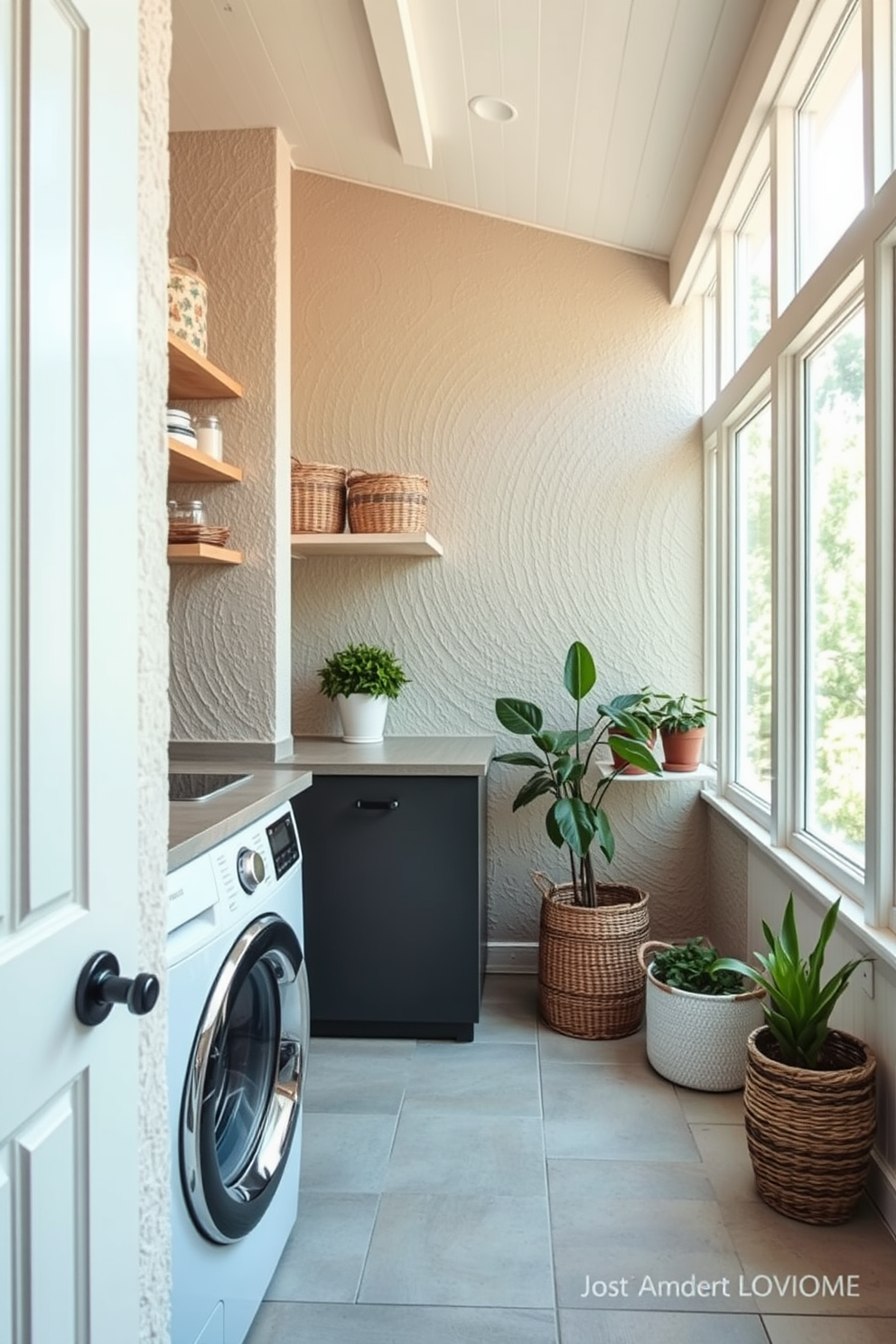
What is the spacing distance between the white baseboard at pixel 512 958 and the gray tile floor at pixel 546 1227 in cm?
77

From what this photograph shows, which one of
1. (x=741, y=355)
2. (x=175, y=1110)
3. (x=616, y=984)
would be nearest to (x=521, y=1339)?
(x=175, y=1110)

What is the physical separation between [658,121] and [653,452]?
1.09 metres

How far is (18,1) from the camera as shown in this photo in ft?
2.31

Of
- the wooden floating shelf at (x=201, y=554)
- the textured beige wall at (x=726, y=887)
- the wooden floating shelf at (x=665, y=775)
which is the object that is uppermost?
the wooden floating shelf at (x=201, y=554)

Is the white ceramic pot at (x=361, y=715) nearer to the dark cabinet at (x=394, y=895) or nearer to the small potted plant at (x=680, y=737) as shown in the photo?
the dark cabinet at (x=394, y=895)

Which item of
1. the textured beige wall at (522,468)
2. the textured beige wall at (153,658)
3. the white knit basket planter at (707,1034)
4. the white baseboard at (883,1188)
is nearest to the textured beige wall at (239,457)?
the textured beige wall at (522,468)

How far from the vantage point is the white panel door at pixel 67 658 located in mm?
702

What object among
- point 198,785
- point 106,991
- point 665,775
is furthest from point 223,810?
point 665,775

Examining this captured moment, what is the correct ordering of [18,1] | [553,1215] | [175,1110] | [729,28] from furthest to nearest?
1. [729,28]
2. [553,1215]
3. [175,1110]
4. [18,1]

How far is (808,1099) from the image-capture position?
1673 millimetres

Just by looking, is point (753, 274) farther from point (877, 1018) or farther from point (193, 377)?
point (877, 1018)

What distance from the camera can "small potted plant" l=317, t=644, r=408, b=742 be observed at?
2904 millimetres

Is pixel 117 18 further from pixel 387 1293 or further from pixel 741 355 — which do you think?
pixel 741 355

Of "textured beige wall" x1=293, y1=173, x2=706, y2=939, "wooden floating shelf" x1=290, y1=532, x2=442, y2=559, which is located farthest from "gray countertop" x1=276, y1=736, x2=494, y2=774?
"wooden floating shelf" x1=290, y1=532, x2=442, y2=559
